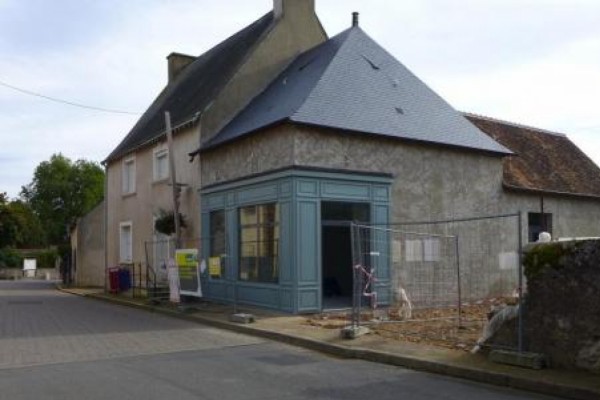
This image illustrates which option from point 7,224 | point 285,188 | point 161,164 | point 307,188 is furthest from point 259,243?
point 7,224

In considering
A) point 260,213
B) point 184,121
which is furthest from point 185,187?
point 260,213

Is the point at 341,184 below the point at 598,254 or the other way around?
the other way around

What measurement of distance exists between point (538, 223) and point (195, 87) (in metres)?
12.8

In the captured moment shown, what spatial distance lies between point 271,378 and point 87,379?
95.3 inches

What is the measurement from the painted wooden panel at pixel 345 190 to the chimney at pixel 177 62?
17290mm

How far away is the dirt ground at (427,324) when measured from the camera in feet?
39.0

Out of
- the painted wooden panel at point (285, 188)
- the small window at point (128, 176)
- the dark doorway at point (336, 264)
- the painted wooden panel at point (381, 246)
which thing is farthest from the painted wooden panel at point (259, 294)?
the small window at point (128, 176)

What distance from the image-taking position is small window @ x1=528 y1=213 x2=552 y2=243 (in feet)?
73.6

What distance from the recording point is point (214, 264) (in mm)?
17578

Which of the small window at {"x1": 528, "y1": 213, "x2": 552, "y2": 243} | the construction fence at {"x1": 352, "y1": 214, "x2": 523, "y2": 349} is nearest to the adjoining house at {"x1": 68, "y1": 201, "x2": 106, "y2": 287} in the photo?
the construction fence at {"x1": 352, "y1": 214, "x2": 523, "y2": 349}

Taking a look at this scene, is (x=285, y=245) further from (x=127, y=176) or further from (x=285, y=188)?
(x=127, y=176)

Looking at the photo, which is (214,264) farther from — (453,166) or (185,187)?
(453,166)

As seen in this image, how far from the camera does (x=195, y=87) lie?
2556cm

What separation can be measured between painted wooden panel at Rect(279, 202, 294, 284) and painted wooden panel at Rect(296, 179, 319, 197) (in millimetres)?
416
